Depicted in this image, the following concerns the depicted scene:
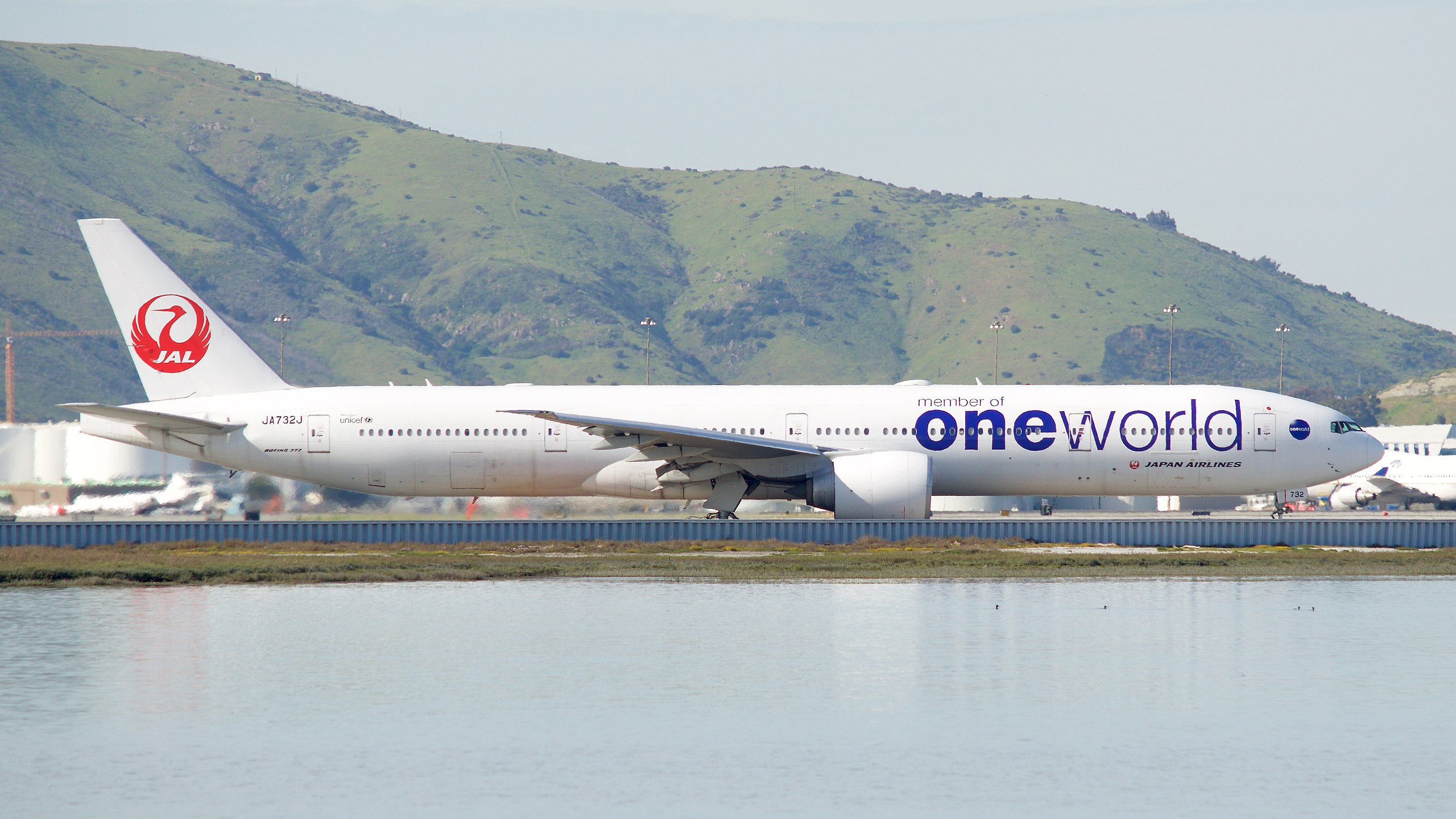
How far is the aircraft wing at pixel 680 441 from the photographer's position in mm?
37031

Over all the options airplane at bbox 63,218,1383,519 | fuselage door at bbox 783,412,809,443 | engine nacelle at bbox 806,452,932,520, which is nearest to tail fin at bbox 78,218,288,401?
airplane at bbox 63,218,1383,519

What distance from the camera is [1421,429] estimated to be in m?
102

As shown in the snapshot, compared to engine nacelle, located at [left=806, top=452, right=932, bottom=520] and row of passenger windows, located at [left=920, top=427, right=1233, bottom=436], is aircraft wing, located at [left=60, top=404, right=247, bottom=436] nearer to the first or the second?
engine nacelle, located at [left=806, top=452, right=932, bottom=520]

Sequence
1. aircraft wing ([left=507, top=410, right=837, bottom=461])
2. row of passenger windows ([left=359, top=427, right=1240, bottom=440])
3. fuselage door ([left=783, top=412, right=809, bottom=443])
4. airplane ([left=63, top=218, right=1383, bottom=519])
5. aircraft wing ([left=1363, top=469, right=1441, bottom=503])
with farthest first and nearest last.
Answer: aircraft wing ([left=1363, top=469, right=1441, bottom=503]) → fuselage door ([left=783, top=412, right=809, bottom=443]) → row of passenger windows ([left=359, top=427, right=1240, bottom=440]) → airplane ([left=63, top=218, right=1383, bottom=519]) → aircraft wing ([left=507, top=410, right=837, bottom=461])

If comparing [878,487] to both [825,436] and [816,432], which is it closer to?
[825,436]

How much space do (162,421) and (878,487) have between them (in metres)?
19.2

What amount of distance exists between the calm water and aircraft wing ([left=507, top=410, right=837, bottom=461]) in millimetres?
6523

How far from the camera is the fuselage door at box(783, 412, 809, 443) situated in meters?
39.5

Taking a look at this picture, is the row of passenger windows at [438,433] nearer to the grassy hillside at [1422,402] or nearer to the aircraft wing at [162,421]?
the aircraft wing at [162,421]

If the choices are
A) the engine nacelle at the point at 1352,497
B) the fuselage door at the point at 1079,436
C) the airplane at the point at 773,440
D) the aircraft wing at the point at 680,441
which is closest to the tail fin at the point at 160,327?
the airplane at the point at 773,440

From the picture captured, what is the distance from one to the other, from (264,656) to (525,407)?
16.9m

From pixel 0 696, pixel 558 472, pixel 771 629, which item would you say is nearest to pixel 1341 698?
pixel 771 629

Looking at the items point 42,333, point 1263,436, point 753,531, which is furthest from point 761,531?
point 42,333

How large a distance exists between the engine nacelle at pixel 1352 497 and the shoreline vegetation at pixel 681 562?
27.3 meters
